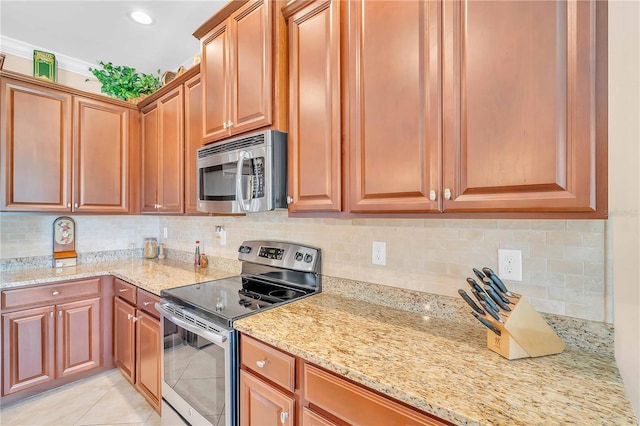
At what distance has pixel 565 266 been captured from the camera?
3.47ft

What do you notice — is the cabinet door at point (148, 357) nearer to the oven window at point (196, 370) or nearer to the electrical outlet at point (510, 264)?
the oven window at point (196, 370)

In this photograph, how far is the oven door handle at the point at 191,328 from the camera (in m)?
1.34

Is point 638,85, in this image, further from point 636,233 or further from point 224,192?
point 224,192

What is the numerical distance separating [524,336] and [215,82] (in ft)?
6.51

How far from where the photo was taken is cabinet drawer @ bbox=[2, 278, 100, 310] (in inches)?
81.3

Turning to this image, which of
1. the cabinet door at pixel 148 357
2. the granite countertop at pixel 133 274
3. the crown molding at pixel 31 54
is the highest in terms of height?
the crown molding at pixel 31 54

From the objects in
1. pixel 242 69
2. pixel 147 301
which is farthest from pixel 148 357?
pixel 242 69

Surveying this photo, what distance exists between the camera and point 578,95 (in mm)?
773

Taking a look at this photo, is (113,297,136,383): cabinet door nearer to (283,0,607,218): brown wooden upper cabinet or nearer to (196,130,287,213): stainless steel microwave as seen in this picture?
(196,130,287,213): stainless steel microwave

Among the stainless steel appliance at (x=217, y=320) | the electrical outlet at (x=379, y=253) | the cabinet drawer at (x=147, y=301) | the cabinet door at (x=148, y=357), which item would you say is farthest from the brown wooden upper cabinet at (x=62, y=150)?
the electrical outlet at (x=379, y=253)

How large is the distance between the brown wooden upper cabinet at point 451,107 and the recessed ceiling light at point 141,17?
1.35 meters

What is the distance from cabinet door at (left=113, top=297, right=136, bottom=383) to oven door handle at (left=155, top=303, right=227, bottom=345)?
2.16 ft

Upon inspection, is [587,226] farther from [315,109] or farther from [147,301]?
[147,301]

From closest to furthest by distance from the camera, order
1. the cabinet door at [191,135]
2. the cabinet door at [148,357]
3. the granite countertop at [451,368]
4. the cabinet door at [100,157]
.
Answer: the granite countertop at [451,368] < the cabinet door at [148,357] < the cabinet door at [191,135] < the cabinet door at [100,157]
